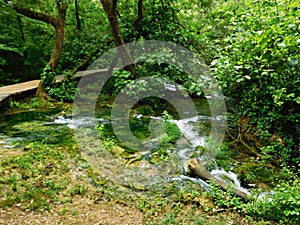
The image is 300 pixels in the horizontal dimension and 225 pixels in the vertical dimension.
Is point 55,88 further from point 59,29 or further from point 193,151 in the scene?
point 193,151

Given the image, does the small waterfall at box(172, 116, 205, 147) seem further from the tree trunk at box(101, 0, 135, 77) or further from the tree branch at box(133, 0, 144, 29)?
the tree branch at box(133, 0, 144, 29)

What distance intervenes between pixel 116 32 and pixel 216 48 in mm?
3159

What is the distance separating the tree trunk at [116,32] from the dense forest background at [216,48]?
0.03 metres

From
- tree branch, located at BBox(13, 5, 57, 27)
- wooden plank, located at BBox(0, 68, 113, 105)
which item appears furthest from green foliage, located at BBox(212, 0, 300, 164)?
wooden plank, located at BBox(0, 68, 113, 105)

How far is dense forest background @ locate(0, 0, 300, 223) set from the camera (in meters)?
4.27

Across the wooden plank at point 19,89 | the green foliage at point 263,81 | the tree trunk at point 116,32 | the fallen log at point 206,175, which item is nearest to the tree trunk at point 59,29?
the wooden plank at point 19,89

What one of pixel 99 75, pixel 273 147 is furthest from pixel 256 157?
pixel 99 75

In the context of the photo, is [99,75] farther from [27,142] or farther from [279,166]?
[279,166]

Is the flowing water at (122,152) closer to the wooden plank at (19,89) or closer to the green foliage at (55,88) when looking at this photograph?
the wooden plank at (19,89)

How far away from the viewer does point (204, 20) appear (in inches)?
354

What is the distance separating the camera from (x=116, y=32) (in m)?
7.82

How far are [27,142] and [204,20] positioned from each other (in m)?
7.22

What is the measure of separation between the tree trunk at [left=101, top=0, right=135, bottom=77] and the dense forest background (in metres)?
0.03

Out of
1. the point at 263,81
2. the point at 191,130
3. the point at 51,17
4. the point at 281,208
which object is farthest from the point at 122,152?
the point at 51,17
